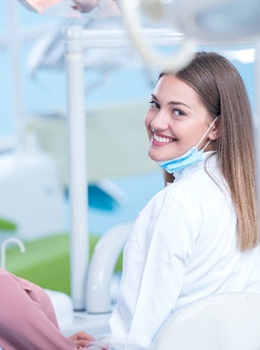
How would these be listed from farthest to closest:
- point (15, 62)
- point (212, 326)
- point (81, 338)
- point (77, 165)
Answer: point (15, 62)
point (77, 165)
point (81, 338)
point (212, 326)

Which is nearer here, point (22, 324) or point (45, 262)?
point (22, 324)

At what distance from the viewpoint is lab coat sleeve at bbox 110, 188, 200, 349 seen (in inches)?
53.0

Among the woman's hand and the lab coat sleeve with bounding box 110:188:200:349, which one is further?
the woman's hand

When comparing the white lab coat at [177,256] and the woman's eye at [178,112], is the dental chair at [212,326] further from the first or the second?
the woman's eye at [178,112]

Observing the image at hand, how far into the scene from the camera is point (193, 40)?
69 centimetres

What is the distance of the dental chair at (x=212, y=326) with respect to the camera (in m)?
1.16

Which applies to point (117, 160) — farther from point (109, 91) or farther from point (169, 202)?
point (169, 202)

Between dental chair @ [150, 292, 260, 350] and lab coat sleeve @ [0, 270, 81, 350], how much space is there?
359 mm

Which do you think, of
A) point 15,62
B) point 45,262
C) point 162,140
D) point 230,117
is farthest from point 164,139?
point 15,62

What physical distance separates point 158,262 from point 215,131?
0.91 feet

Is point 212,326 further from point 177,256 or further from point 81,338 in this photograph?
point 81,338

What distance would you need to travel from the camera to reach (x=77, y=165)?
1871mm

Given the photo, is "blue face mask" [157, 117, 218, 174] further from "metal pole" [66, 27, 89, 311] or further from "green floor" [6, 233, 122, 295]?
"green floor" [6, 233, 122, 295]

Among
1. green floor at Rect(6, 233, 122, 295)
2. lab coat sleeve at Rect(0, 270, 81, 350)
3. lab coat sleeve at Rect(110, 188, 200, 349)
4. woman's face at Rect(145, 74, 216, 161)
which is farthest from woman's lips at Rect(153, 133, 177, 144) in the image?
green floor at Rect(6, 233, 122, 295)
